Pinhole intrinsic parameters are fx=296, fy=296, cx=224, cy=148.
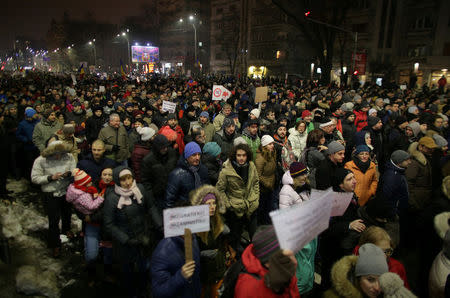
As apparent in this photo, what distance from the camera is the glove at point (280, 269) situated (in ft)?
6.52

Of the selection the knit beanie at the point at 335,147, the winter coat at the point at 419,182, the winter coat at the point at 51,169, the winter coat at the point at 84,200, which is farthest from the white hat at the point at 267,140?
the winter coat at the point at 51,169

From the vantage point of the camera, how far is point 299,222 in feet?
6.73

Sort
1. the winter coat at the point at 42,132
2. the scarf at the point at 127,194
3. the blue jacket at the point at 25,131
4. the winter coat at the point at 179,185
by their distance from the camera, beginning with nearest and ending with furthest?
the scarf at the point at 127,194 → the winter coat at the point at 179,185 → the winter coat at the point at 42,132 → the blue jacket at the point at 25,131

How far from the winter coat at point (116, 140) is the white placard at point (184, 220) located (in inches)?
180

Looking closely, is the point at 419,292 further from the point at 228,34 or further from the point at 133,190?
the point at 228,34

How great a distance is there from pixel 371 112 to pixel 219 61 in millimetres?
61859

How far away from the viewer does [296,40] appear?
171ft


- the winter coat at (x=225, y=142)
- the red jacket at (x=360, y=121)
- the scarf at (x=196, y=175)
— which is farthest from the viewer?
the red jacket at (x=360, y=121)

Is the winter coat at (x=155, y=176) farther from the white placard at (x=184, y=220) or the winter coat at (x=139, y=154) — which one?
the white placard at (x=184, y=220)

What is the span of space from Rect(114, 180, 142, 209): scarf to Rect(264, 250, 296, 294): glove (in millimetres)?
2281

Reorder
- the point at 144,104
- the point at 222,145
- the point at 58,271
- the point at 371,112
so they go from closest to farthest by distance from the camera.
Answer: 1. the point at 58,271
2. the point at 222,145
3. the point at 371,112
4. the point at 144,104

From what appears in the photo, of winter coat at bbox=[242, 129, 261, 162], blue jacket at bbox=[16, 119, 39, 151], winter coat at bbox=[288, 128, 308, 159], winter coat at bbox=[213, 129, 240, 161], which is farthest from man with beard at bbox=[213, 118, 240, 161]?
blue jacket at bbox=[16, 119, 39, 151]

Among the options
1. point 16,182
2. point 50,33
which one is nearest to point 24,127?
point 16,182

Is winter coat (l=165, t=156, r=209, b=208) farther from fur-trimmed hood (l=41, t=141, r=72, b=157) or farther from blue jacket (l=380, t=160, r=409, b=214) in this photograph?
blue jacket (l=380, t=160, r=409, b=214)
